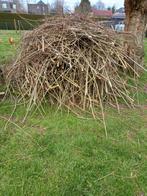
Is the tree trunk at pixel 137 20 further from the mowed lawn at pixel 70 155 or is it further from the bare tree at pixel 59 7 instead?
the mowed lawn at pixel 70 155

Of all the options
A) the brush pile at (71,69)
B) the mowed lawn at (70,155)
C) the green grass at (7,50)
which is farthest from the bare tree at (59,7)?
the mowed lawn at (70,155)

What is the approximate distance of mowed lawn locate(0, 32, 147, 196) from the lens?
7.52 ft

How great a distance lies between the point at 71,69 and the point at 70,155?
1.60m

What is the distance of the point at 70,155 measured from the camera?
8.82ft

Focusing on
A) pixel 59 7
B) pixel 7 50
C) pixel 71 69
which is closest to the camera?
pixel 71 69

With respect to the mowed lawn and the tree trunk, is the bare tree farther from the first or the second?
the mowed lawn

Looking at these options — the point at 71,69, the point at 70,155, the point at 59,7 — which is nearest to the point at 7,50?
the point at 59,7

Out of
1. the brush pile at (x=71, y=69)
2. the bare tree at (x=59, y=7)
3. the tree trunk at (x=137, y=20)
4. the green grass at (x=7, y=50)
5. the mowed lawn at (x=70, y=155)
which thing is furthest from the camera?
the green grass at (x=7, y=50)

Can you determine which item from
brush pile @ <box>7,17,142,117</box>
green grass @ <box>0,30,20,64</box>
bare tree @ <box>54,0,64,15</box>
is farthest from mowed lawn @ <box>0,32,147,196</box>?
green grass @ <box>0,30,20,64</box>

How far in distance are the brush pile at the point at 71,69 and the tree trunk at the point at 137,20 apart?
124cm

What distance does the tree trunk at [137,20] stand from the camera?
530 centimetres

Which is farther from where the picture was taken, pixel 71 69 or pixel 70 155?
pixel 71 69

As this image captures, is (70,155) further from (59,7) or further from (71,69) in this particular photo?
(59,7)

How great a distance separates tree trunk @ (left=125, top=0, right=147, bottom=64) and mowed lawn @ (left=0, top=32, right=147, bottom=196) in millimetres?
2470
